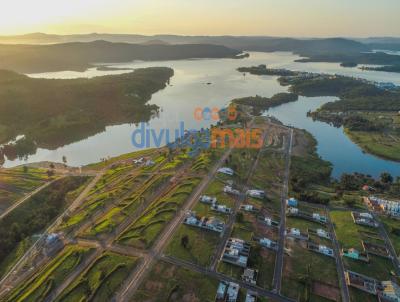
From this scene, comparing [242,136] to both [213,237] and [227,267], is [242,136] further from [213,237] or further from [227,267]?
[227,267]

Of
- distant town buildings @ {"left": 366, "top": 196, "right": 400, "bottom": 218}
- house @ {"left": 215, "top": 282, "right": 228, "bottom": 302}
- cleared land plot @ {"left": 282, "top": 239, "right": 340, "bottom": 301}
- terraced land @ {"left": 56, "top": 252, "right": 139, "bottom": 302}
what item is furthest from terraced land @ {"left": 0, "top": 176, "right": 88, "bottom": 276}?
distant town buildings @ {"left": 366, "top": 196, "right": 400, "bottom": 218}

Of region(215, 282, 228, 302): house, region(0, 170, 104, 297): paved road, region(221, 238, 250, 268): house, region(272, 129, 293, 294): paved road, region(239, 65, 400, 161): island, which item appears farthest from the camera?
region(239, 65, 400, 161): island

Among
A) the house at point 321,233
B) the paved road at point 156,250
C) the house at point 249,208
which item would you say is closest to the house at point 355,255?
the house at point 321,233

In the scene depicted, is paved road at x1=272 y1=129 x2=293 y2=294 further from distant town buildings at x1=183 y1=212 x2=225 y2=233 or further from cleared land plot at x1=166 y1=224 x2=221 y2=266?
distant town buildings at x1=183 y1=212 x2=225 y2=233

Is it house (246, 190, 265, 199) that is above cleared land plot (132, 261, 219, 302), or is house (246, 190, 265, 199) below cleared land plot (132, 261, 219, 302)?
above

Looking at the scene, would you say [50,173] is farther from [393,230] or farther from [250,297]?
[393,230]

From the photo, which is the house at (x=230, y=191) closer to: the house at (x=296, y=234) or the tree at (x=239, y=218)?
the tree at (x=239, y=218)

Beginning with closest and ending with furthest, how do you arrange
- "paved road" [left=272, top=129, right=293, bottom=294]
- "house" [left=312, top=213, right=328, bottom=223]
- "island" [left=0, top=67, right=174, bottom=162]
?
"paved road" [left=272, top=129, right=293, bottom=294]
"house" [left=312, top=213, right=328, bottom=223]
"island" [left=0, top=67, right=174, bottom=162]
